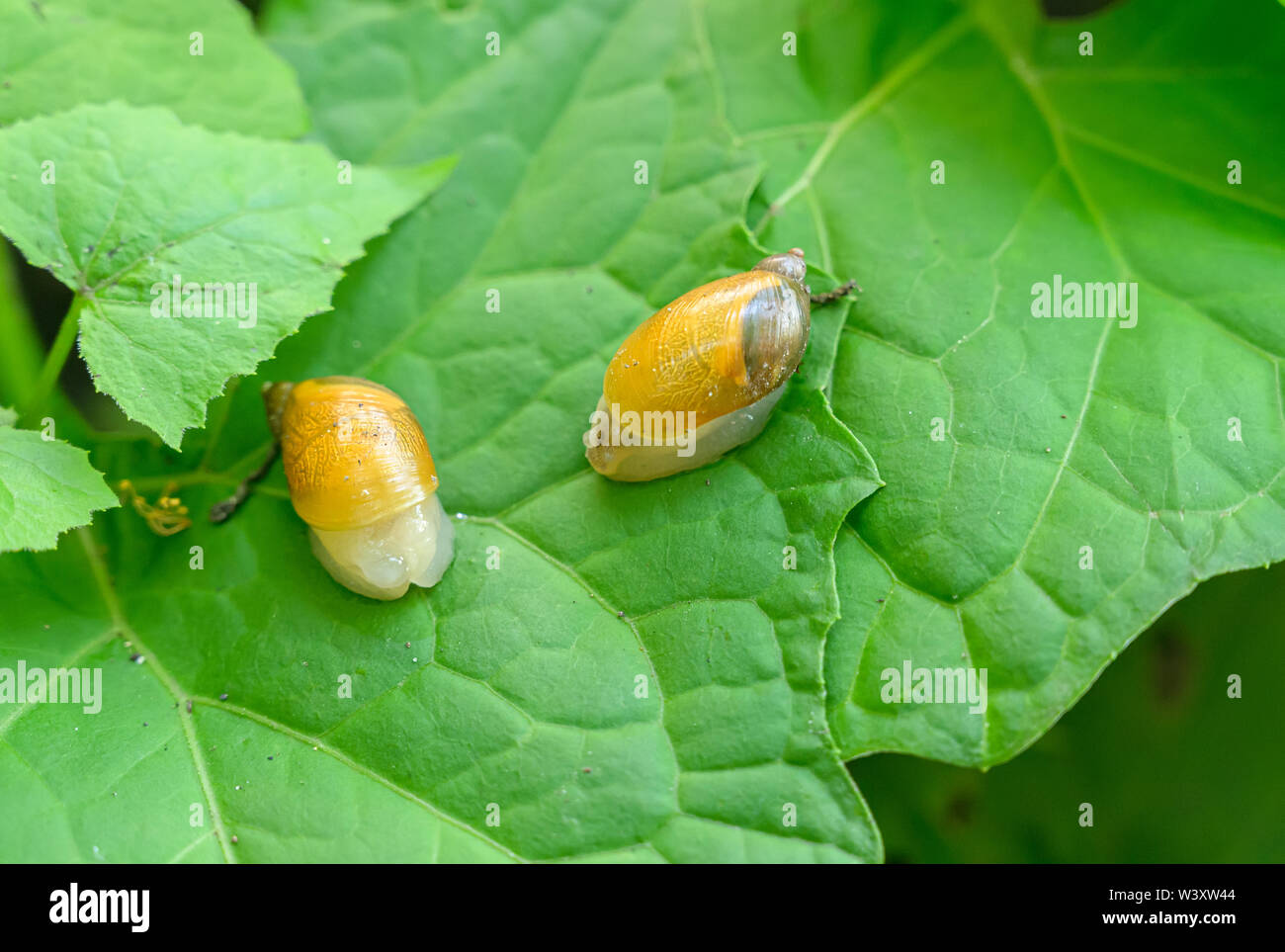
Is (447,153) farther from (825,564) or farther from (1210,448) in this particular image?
(1210,448)

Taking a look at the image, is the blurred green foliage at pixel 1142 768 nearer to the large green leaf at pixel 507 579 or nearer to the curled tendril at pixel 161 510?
the large green leaf at pixel 507 579

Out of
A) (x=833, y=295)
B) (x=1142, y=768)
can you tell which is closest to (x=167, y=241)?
(x=833, y=295)

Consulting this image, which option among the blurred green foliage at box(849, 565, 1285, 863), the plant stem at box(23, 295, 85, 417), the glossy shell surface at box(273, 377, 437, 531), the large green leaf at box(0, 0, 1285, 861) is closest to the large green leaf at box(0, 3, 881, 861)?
the large green leaf at box(0, 0, 1285, 861)

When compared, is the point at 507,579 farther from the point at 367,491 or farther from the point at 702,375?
the point at 702,375

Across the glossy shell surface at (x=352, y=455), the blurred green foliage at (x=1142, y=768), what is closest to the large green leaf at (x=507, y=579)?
the glossy shell surface at (x=352, y=455)

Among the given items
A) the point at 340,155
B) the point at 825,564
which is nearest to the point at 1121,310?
the point at 825,564

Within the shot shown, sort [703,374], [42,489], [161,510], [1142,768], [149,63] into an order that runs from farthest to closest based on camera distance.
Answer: [1142,768], [149,63], [161,510], [703,374], [42,489]

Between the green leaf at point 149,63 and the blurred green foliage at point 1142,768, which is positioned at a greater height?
the green leaf at point 149,63
